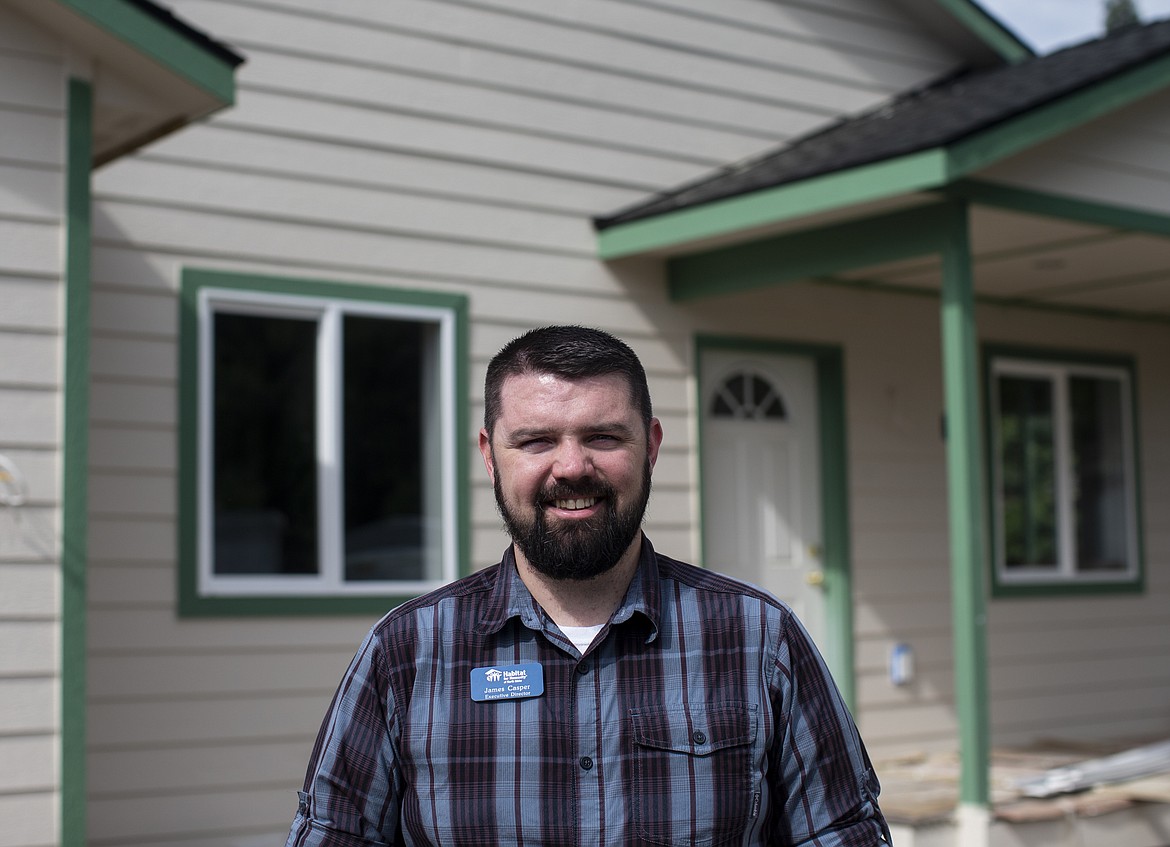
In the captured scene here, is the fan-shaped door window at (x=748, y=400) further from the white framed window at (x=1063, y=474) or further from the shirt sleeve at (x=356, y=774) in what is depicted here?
the shirt sleeve at (x=356, y=774)

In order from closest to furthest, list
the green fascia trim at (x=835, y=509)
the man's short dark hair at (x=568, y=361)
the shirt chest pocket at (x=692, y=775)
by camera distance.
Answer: the shirt chest pocket at (x=692, y=775), the man's short dark hair at (x=568, y=361), the green fascia trim at (x=835, y=509)

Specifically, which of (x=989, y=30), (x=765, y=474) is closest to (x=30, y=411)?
(x=765, y=474)

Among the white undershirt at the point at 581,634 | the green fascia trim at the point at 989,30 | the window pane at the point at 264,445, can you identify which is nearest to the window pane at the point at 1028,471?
the green fascia trim at the point at 989,30

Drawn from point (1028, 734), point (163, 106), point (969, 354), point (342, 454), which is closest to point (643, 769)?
point (163, 106)

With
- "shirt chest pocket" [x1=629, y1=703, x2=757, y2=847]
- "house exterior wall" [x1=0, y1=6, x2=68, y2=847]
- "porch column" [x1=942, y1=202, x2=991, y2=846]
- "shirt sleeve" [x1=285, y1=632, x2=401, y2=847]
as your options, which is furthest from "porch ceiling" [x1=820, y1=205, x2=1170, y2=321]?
"shirt sleeve" [x1=285, y1=632, x2=401, y2=847]

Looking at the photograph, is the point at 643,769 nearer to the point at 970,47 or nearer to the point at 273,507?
the point at 273,507

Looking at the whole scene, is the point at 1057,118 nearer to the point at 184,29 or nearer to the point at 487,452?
the point at 184,29

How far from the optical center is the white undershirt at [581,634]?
2326mm

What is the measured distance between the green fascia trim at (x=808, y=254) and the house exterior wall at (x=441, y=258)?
26 centimetres

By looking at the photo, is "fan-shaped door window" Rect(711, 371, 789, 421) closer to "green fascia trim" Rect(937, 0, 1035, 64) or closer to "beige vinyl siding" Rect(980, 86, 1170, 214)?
"beige vinyl siding" Rect(980, 86, 1170, 214)

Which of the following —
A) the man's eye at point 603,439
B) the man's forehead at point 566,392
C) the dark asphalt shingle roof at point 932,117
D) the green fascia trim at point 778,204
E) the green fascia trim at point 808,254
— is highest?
the dark asphalt shingle roof at point 932,117

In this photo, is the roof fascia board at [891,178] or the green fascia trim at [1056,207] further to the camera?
the green fascia trim at [1056,207]

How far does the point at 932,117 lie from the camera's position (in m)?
7.43

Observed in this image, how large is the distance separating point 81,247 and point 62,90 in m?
0.53
